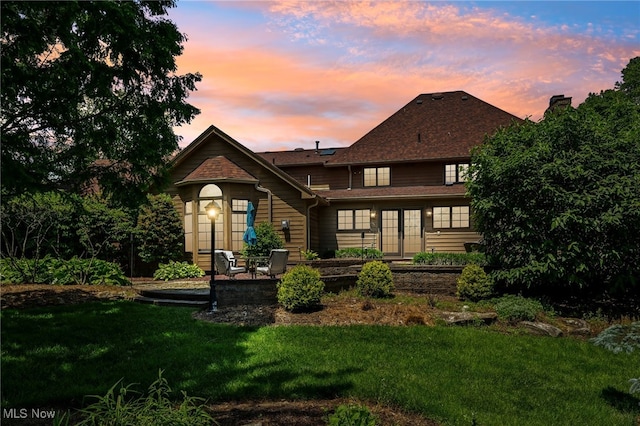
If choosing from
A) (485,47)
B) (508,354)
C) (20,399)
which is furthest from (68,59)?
(508,354)

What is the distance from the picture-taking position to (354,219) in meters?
23.4

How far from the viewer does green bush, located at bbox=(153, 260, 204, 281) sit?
18.2m

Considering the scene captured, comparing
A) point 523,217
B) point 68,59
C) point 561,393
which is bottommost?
point 561,393

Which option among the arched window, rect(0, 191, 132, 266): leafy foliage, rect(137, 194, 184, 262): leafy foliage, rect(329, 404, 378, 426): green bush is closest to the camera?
rect(329, 404, 378, 426): green bush

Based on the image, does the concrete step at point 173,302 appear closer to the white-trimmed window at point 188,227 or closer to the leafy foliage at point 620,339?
the white-trimmed window at point 188,227

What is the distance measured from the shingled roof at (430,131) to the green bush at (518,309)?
11.9 metres

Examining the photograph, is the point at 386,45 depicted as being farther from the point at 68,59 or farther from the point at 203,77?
the point at 68,59

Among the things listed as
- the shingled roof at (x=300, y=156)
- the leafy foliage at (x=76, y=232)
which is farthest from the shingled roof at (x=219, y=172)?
the shingled roof at (x=300, y=156)

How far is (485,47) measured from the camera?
31.7 feet

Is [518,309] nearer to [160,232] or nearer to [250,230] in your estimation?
[250,230]

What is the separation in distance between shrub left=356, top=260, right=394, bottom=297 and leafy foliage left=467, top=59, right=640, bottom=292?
328 centimetres

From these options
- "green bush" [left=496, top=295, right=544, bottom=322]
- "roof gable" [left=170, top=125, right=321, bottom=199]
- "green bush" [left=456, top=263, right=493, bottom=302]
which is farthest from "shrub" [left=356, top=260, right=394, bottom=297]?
"roof gable" [left=170, top=125, right=321, bottom=199]

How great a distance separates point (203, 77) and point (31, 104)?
3.57m

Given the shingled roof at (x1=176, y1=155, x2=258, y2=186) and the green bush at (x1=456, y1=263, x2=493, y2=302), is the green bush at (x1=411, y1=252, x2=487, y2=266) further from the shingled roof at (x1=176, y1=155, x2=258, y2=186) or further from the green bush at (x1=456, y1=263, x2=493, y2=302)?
the shingled roof at (x1=176, y1=155, x2=258, y2=186)
